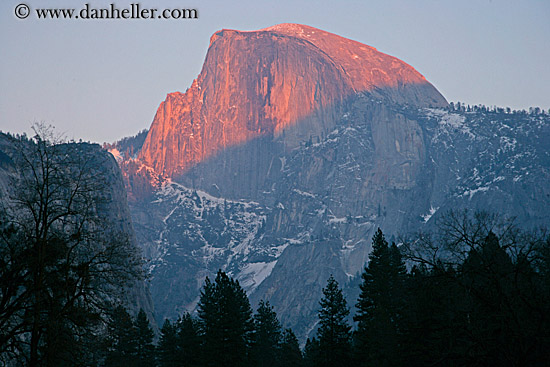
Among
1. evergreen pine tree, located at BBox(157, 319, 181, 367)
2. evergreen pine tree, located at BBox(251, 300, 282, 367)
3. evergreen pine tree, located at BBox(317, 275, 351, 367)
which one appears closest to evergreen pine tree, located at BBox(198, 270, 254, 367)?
evergreen pine tree, located at BBox(251, 300, 282, 367)

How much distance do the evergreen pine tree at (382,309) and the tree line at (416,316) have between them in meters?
0.08

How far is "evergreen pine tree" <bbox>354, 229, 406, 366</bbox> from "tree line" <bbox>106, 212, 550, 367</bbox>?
0.27 feet

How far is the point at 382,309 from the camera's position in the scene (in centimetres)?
5481

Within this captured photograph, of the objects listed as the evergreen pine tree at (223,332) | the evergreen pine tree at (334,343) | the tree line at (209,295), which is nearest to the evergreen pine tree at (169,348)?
the tree line at (209,295)

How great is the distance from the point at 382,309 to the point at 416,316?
18.4 feet

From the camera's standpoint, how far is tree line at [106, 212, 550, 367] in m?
32.5

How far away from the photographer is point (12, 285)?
24.8 meters

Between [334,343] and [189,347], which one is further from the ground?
[189,347]

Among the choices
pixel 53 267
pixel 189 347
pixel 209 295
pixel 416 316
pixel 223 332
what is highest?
pixel 209 295

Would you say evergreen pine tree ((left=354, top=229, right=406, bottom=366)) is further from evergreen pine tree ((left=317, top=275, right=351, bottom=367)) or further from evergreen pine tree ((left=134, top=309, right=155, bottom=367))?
evergreen pine tree ((left=134, top=309, right=155, bottom=367))

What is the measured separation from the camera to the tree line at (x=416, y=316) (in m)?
32.5

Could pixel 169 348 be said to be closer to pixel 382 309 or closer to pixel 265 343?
pixel 265 343

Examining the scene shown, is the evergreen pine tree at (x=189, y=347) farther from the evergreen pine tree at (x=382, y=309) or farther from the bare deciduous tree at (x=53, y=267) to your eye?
the bare deciduous tree at (x=53, y=267)

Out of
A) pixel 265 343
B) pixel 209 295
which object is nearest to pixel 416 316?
pixel 209 295
